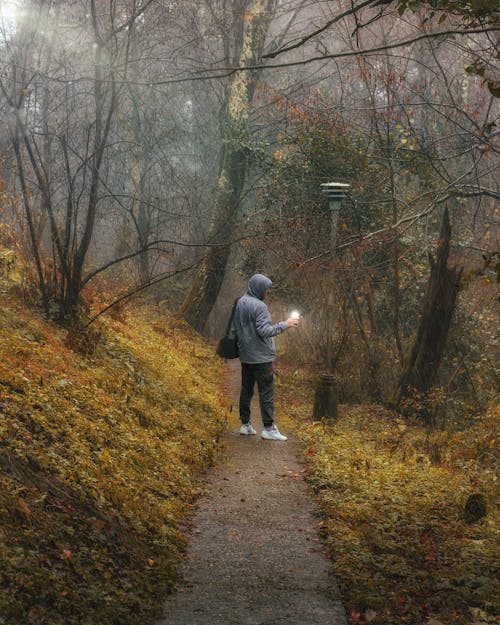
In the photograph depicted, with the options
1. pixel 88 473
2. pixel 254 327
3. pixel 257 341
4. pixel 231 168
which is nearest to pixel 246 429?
pixel 257 341

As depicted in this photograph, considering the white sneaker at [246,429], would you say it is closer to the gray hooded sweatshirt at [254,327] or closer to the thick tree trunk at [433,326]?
the gray hooded sweatshirt at [254,327]

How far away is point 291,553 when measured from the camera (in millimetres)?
5430

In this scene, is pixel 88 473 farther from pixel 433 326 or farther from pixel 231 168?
pixel 231 168

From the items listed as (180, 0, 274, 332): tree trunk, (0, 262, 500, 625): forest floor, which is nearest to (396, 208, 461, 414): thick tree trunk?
(0, 262, 500, 625): forest floor

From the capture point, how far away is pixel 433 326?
481 inches

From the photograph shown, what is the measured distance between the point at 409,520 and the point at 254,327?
Answer: 371cm

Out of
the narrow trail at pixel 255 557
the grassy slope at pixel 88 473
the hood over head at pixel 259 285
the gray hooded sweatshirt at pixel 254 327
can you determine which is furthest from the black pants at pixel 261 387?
the narrow trail at pixel 255 557

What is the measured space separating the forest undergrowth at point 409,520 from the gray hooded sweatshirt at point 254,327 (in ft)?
4.46

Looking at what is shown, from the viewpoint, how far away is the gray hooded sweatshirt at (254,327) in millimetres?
9133

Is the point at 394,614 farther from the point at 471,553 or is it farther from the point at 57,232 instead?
the point at 57,232

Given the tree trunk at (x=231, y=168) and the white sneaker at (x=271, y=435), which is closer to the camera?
the white sneaker at (x=271, y=435)

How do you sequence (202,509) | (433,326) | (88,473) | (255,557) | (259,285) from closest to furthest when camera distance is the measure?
1. (255,557)
2. (88,473)
3. (202,509)
4. (259,285)
5. (433,326)

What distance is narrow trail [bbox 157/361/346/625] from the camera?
430cm

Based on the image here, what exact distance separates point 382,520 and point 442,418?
6.29 metres
